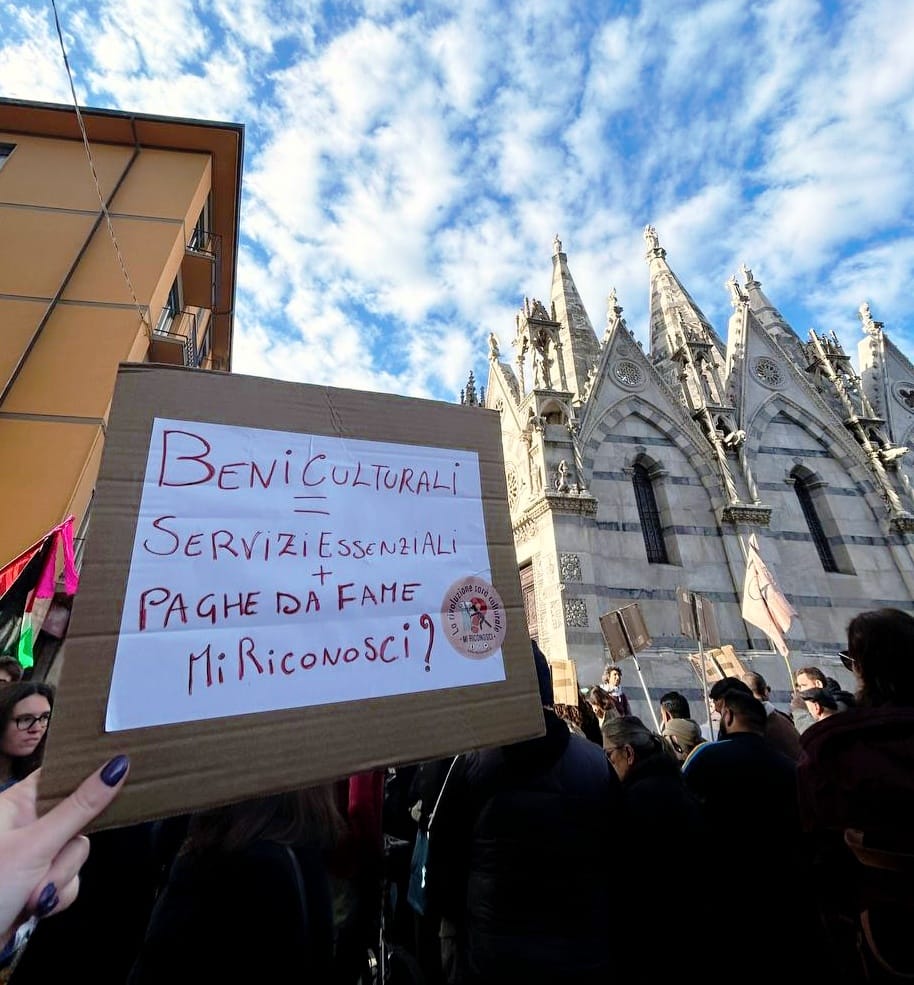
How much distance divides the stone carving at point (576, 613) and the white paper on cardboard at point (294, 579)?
8.45 meters

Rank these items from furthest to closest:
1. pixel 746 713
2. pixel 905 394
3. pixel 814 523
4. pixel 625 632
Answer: pixel 905 394 < pixel 814 523 < pixel 625 632 < pixel 746 713

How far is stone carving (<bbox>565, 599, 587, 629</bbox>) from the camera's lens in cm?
955

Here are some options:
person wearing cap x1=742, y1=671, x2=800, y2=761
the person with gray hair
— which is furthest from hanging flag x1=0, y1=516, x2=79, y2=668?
person wearing cap x1=742, y1=671, x2=800, y2=761

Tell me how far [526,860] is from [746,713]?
5.47 ft

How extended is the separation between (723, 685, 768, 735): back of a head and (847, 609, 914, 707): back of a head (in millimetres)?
779

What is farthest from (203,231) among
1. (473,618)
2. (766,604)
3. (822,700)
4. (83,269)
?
(766,604)

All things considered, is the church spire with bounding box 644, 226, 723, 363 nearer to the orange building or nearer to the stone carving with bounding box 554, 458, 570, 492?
the stone carving with bounding box 554, 458, 570, 492

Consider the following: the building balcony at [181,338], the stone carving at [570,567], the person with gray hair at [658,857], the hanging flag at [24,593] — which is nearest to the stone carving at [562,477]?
the stone carving at [570,567]

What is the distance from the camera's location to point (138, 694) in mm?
1165

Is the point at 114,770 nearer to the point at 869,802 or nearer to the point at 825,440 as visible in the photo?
the point at 869,802

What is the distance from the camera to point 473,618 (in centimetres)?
159

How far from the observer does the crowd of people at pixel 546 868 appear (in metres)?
1.37

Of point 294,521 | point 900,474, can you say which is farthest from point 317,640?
point 900,474

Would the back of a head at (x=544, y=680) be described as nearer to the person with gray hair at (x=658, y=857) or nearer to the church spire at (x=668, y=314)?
the person with gray hair at (x=658, y=857)
